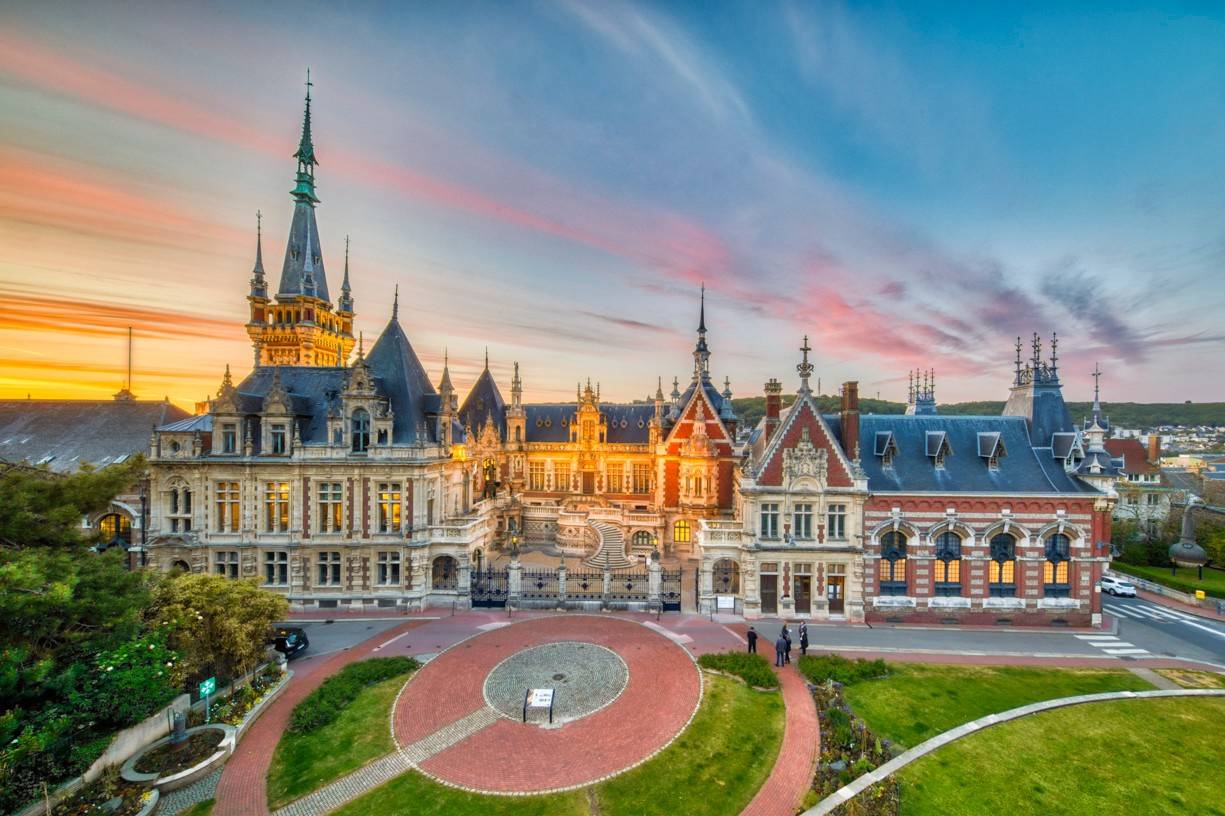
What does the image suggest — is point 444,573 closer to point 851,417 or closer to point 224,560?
point 224,560

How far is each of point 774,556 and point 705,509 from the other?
11.8 metres

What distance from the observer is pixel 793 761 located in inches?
659

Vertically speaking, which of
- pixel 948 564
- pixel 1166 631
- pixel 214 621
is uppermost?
pixel 214 621

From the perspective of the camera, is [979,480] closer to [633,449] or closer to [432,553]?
[633,449]

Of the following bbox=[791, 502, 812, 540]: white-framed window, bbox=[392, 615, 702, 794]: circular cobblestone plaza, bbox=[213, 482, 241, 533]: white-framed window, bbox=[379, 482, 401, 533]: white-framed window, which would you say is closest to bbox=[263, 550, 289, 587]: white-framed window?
bbox=[213, 482, 241, 533]: white-framed window

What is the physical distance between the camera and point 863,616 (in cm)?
2922

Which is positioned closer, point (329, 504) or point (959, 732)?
point (959, 732)

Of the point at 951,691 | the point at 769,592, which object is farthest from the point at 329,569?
the point at 951,691

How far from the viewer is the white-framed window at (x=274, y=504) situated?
30.5 metres

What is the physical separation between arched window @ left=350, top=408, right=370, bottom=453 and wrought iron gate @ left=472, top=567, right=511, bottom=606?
1119cm

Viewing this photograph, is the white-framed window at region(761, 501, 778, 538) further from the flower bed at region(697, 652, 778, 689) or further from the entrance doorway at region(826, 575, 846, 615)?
the flower bed at region(697, 652, 778, 689)

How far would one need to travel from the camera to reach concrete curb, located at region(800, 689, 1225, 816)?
571 inches

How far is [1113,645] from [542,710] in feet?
103

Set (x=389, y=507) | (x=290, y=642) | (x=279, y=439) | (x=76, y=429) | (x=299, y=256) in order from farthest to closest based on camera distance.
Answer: (x=299, y=256)
(x=76, y=429)
(x=389, y=507)
(x=279, y=439)
(x=290, y=642)
